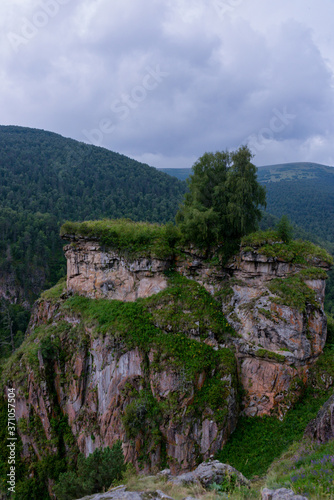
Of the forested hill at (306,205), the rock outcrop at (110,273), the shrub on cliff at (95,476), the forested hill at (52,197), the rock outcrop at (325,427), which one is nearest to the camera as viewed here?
the rock outcrop at (325,427)

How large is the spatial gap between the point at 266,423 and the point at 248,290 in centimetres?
704

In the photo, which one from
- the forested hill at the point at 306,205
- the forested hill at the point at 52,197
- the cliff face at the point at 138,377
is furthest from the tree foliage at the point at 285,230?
the forested hill at the point at 306,205

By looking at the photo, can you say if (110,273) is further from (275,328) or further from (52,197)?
(52,197)

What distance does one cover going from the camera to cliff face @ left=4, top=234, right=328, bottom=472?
13.4 metres

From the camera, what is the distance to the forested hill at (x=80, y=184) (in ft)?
256

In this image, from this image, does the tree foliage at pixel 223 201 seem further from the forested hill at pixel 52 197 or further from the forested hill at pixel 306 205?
the forested hill at pixel 306 205

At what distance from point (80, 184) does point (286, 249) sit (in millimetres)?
84763

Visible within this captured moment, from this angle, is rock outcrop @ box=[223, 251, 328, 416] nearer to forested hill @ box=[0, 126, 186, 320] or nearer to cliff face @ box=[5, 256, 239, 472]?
cliff face @ box=[5, 256, 239, 472]

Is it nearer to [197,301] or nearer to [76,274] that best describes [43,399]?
[76,274]

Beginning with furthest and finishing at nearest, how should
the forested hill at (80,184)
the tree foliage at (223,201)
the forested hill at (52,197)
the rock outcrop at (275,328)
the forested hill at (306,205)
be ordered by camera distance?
1. the forested hill at (306,205)
2. the forested hill at (80,184)
3. the forested hill at (52,197)
4. the tree foliage at (223,201)
5. the rock outcrop at (275,328)

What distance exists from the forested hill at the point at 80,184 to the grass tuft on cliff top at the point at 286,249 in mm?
52607

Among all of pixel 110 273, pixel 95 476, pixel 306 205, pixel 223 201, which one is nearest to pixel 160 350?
pixel 95 476

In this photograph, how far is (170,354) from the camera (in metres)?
14.5

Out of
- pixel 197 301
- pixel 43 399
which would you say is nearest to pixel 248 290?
pixel 197 301
